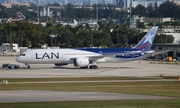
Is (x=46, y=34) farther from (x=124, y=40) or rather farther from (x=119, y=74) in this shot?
(x=119, y=74)

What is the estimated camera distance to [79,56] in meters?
86.6

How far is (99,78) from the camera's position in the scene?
2677 inches

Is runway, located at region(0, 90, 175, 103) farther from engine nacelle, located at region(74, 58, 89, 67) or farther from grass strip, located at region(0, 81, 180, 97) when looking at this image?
engine nacelle, located at region(74, 58, 89, 67)

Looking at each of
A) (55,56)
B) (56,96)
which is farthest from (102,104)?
(55,56)

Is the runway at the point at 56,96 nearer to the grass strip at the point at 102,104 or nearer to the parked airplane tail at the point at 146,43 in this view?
the grass strip at the point at 102,104

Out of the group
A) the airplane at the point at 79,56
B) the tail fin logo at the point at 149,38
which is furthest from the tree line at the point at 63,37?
the airplane at the point at 79,56

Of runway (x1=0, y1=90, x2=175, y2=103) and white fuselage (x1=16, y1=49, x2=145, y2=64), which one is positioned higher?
white fuselage (x1=16, y1=49, x2=145, y2=64)

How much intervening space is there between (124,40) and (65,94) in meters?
120

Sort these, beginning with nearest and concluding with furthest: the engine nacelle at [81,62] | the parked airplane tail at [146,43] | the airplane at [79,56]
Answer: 1. the airplane at [79,56]
2. the engine nacelle at [81,62]
3. the parked airplane tail at [146,43]

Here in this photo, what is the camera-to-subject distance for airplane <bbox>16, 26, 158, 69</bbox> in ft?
277

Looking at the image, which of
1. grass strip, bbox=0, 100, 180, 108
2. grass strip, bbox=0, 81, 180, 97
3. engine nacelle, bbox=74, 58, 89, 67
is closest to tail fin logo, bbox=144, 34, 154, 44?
engine nacelle, bbox=74, 58, 89, 67

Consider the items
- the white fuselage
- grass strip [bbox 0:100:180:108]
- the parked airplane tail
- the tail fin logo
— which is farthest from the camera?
the tail fin logo

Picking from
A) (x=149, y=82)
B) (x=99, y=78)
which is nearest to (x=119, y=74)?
(x=99, y=78)

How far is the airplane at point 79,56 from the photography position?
84375 millimetres
